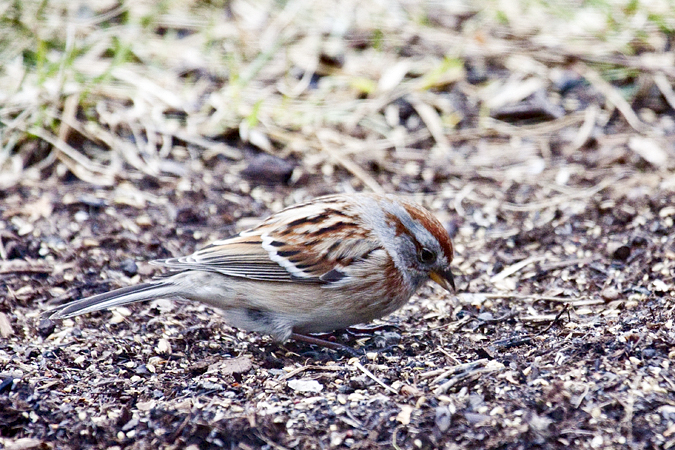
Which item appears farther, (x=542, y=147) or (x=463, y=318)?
(x=542, y=147)

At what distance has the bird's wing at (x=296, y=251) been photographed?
3.94 meters

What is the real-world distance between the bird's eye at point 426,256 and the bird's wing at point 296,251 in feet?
0.76

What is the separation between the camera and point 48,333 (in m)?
3.95

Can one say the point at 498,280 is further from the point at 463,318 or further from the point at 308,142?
the point at 308,142

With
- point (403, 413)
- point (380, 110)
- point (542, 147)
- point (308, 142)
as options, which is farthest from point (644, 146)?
point (403, 413)

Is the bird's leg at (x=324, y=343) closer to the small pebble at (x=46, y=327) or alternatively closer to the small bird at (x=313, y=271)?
the small bird at (x=313, y=271)

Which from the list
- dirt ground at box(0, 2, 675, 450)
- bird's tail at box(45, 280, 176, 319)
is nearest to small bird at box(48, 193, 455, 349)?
bird's tail at box(45, 280, 176, 319)

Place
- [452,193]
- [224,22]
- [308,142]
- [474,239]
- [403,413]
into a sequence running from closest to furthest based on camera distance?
[403,413]
[474,239]
[452,193]
[308,142]
[224,22]

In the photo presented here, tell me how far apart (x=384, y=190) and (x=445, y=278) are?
170 centimetres

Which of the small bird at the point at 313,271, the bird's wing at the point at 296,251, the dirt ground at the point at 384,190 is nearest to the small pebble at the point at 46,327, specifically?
the dirt ground at the point at 384,190

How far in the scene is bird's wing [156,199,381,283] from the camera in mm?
3936

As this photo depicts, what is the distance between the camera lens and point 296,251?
3988 millimetres

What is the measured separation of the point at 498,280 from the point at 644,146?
212 centimetres

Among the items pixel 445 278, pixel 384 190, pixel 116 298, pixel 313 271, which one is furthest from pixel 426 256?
pixel 384 190
